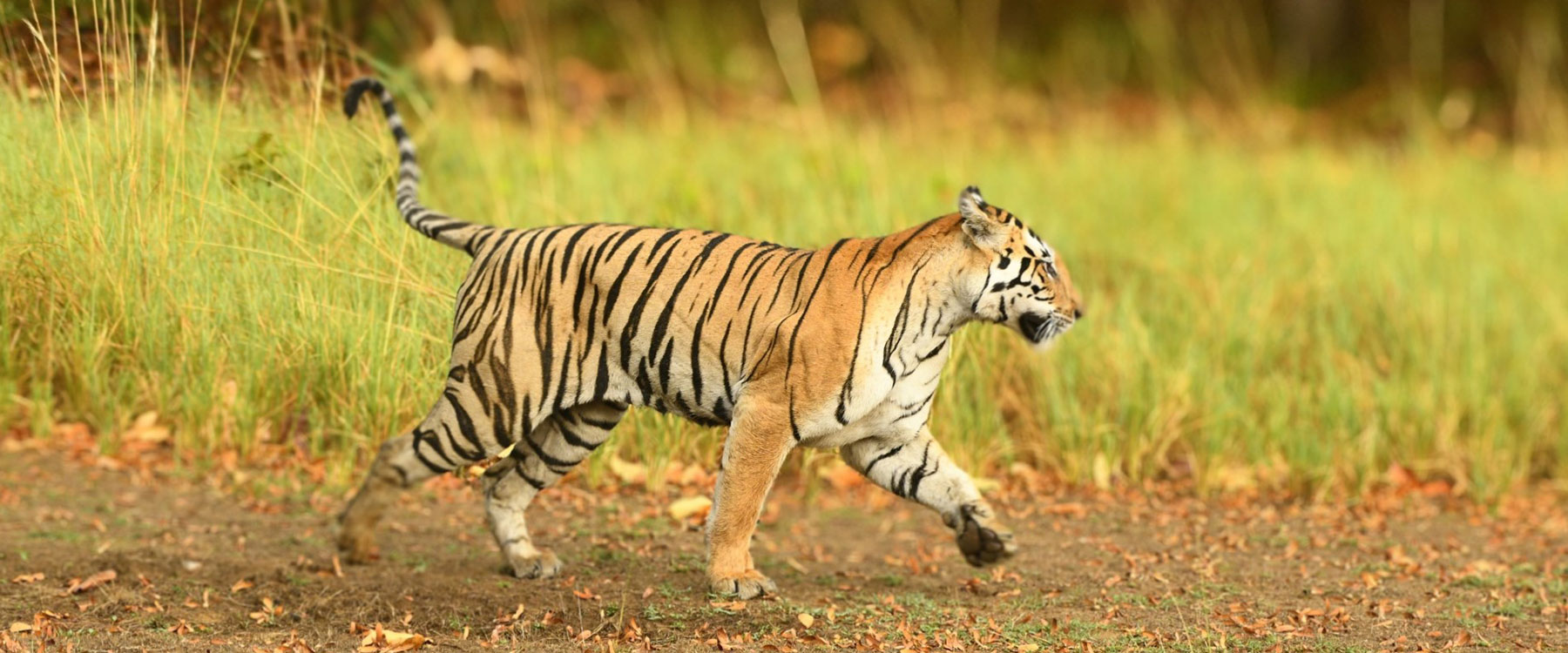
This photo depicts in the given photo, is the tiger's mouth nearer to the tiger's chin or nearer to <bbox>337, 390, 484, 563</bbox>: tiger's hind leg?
the tiger's chin

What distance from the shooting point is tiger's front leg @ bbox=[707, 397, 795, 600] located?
14.8 feet

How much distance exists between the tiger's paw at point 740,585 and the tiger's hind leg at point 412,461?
2.48 ft

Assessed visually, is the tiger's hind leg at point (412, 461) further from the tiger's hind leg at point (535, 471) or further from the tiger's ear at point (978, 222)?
the tiger's ear at point (978, 222)

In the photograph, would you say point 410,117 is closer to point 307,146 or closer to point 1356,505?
point 307,146

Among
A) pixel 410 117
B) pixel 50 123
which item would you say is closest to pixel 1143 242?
pixel 410 117

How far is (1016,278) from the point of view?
4473mm

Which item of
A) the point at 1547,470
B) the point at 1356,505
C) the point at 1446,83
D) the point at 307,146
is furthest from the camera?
the point at 1446,83

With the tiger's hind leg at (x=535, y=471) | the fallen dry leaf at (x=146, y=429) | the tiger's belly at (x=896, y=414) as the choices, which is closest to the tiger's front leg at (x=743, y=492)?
the tiger's belly at (x=896, y=414)

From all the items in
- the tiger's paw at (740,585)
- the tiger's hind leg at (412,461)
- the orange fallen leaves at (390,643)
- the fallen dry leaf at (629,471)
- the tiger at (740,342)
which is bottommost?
the fallen dry leaf at (629,471)

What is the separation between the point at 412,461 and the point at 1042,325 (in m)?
1.77

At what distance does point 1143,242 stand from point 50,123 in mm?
5666

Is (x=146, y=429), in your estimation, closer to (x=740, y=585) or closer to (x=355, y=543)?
(x=355, y=543)

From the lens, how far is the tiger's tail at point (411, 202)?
193 inches

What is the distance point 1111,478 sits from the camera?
22.5 ft
